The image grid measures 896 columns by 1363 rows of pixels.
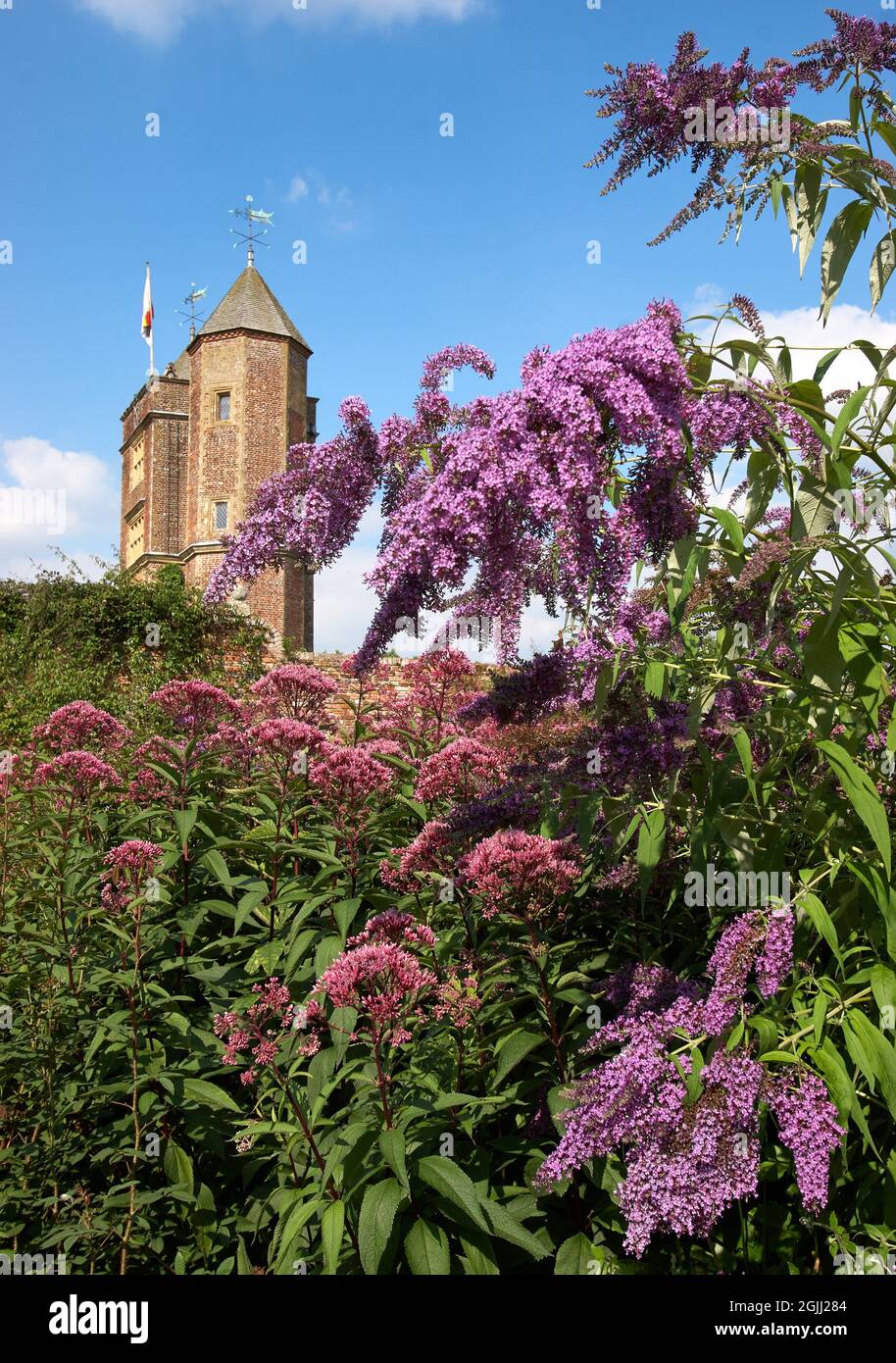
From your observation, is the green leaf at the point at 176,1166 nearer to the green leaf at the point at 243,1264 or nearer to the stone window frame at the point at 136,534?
the green leaf at the point at 243,1264

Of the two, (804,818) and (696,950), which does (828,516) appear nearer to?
(804,818)

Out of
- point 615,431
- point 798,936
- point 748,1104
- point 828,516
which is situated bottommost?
point 748,1104

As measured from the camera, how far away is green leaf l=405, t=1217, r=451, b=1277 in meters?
2.77

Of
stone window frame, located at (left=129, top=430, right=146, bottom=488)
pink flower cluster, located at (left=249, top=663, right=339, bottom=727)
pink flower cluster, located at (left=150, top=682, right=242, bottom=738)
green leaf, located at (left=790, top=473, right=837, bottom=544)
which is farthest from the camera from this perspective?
stone window frame, located at (left=129, top=430, right=146, bottom=488)

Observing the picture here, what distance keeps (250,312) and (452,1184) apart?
44253 millimetres

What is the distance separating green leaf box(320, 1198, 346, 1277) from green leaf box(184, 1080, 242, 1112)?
33.0 inches

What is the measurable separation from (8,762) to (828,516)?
160 inches

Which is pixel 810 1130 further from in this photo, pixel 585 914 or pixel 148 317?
pixel 148 317

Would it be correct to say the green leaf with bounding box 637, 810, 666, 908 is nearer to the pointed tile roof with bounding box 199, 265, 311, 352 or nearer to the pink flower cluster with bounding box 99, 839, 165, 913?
the pink flower cluster with bounding box 99, 839, 165, 913

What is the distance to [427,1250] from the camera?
279cm

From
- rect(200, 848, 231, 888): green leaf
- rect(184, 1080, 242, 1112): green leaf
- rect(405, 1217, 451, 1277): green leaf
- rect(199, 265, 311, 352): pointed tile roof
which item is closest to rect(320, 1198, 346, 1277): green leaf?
rect(405, 1217, 451, 1277): green leaf

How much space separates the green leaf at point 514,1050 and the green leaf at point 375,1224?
1.52 feet
